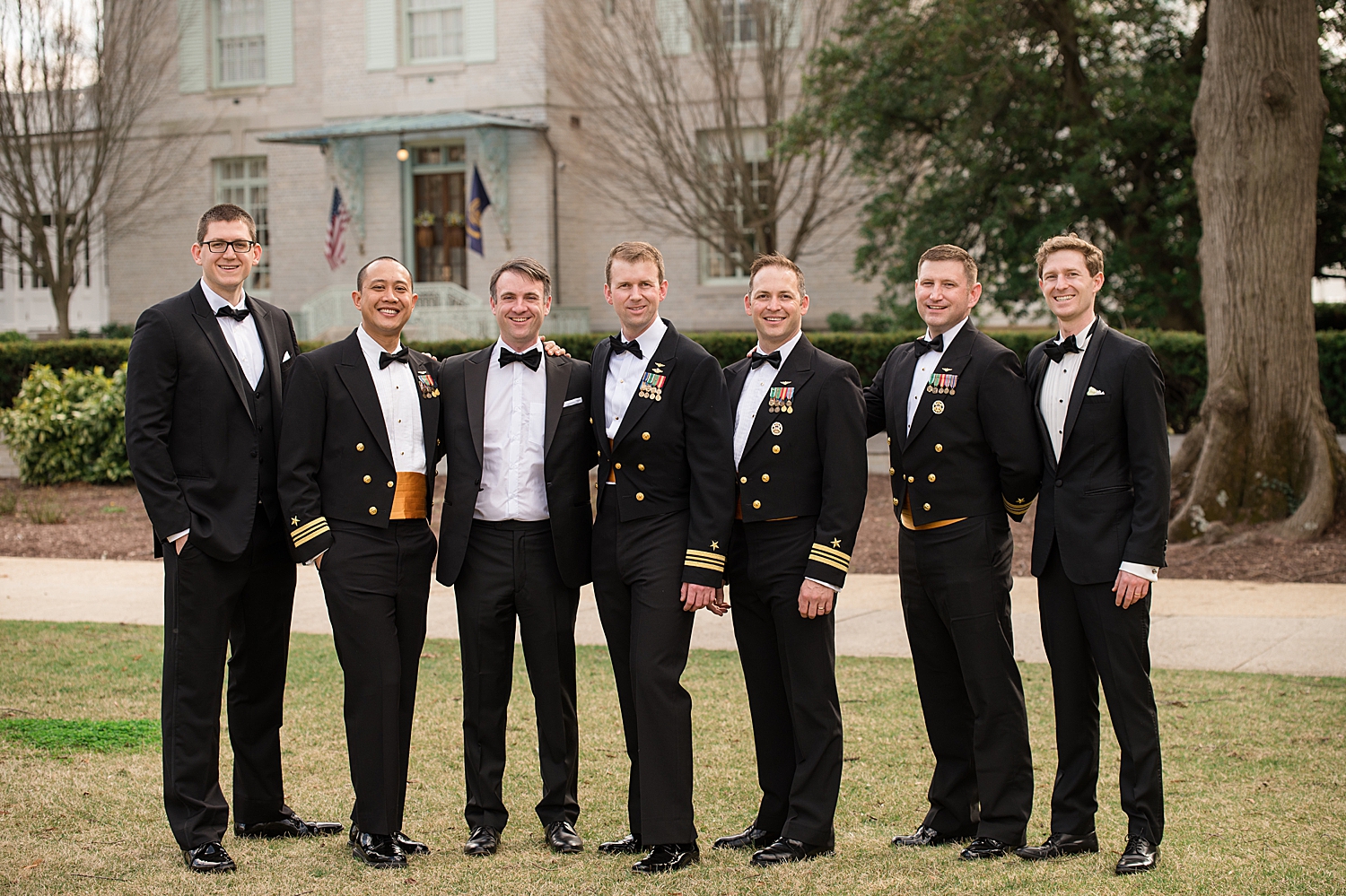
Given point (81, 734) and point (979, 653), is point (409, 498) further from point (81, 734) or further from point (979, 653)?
point (81, 734)

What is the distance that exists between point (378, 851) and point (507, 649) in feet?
2.87

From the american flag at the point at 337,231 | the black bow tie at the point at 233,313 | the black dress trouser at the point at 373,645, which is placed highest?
the american flag at the point at 337,231

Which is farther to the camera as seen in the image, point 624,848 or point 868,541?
Answer: point 868,541

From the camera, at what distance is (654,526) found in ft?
15.9

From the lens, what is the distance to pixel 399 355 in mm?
5074

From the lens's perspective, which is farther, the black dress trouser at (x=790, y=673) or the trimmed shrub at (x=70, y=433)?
the trimmed shrub at (x=70, y=433)

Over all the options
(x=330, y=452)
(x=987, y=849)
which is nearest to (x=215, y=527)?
(x=330, y=452)

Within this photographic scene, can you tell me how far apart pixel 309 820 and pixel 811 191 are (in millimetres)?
19490

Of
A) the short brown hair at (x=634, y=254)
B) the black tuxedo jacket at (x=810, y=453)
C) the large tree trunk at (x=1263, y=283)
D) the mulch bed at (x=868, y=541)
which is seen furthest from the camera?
the large tree trunk at (x=1263, y=283)

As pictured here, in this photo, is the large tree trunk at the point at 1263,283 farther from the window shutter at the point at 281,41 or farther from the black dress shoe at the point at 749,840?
the window shutter at the point at 281,41

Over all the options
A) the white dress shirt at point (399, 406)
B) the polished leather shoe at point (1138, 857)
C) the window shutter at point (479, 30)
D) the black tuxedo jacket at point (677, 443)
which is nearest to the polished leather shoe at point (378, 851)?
the white dress shirt at point (399, 406)

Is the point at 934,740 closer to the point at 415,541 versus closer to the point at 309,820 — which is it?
the point at 415,541

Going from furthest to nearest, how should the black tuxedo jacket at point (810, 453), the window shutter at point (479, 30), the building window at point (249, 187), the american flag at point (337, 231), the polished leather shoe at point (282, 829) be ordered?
the building window at point (249, 187) → the american flag at point (337, 231) → the window shutter at point (479, 30) → the polished leather shoe at point (282, 829) → the black tuxedo jacket at point (810, 453)

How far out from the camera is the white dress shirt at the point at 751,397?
493 centimetres
